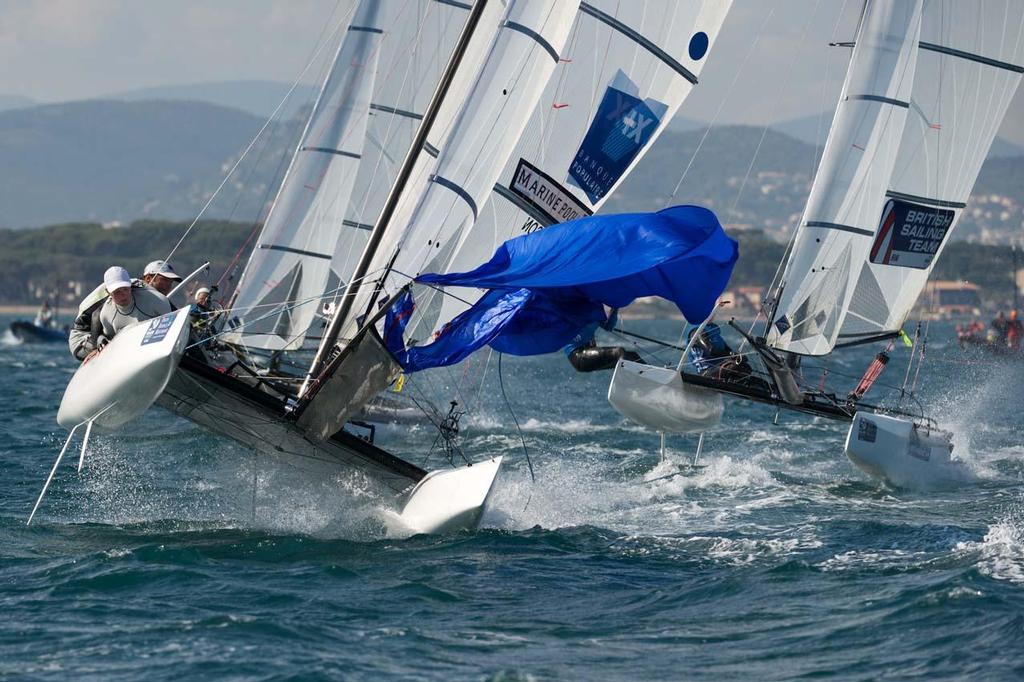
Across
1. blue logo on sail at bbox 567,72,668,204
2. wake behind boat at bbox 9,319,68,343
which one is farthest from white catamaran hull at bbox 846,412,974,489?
wake behind boat at bbox 9,319,68,343

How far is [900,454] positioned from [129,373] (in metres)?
7.68

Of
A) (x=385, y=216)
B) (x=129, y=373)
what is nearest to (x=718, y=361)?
(x=385, y=216)

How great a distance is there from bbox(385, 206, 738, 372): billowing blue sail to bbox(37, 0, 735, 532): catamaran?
1.8 inches

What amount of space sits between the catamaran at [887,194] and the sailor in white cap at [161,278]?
604 centimetres

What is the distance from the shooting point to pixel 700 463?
14.2 m

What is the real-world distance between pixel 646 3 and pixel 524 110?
7.74 feet

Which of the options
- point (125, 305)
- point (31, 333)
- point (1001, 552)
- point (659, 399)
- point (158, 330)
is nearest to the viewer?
point (158, 330)

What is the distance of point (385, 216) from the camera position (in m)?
9.65

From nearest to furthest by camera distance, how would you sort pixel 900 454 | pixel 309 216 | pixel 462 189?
pixel 462 189 → pixel 900 454 → pixel 309 216

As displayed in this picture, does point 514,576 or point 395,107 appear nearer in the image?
point 514,576

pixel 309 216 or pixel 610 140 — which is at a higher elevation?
pixel 610 140

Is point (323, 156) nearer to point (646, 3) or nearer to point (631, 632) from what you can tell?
point (646, 3)

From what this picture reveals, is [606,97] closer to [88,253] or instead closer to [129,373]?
[129,373]

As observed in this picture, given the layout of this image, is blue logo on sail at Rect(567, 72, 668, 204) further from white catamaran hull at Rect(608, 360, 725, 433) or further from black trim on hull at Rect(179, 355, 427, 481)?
black trim on hull at Rect(179, 355, 427, 481)
